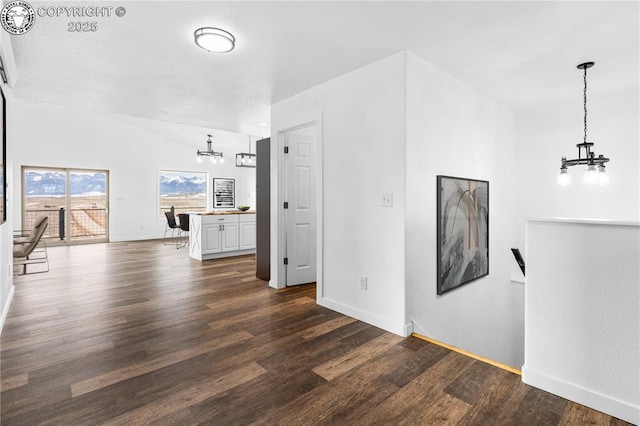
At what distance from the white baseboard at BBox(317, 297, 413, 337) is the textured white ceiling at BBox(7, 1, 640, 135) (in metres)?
2.33

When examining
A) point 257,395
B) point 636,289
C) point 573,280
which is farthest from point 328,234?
point 636,289

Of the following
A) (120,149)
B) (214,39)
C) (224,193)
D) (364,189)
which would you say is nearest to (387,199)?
(364,189)

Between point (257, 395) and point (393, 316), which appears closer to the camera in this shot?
point (257, 395)

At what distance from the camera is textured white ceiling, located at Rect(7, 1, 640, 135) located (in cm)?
216

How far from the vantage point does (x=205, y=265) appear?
5766 mm

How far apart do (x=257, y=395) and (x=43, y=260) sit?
6.47m

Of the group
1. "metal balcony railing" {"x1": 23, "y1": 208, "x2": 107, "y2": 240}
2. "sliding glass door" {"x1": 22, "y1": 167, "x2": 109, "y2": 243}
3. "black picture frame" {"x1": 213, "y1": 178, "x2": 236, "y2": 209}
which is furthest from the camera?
"black picture frame" {"x1": 213, "y1": 178, "x2": 236, "y2": 209}

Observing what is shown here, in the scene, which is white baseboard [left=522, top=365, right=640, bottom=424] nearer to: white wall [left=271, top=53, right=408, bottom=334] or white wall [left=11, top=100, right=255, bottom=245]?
white wall [left=271, top=53, right=408, bottom=334]

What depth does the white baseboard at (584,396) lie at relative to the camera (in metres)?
1.67

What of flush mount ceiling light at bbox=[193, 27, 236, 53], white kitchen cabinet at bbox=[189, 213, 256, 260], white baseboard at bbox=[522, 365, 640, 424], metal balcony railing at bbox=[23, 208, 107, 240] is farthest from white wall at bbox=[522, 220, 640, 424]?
metal balcony railing at bbox=[23, 208, 107, 240]

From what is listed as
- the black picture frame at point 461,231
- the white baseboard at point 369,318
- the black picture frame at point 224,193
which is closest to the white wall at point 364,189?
the white baseboard at point 369,318

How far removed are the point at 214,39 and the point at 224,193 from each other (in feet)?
30.7

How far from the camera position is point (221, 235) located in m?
6.47

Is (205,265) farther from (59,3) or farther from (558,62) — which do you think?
(558,62)
